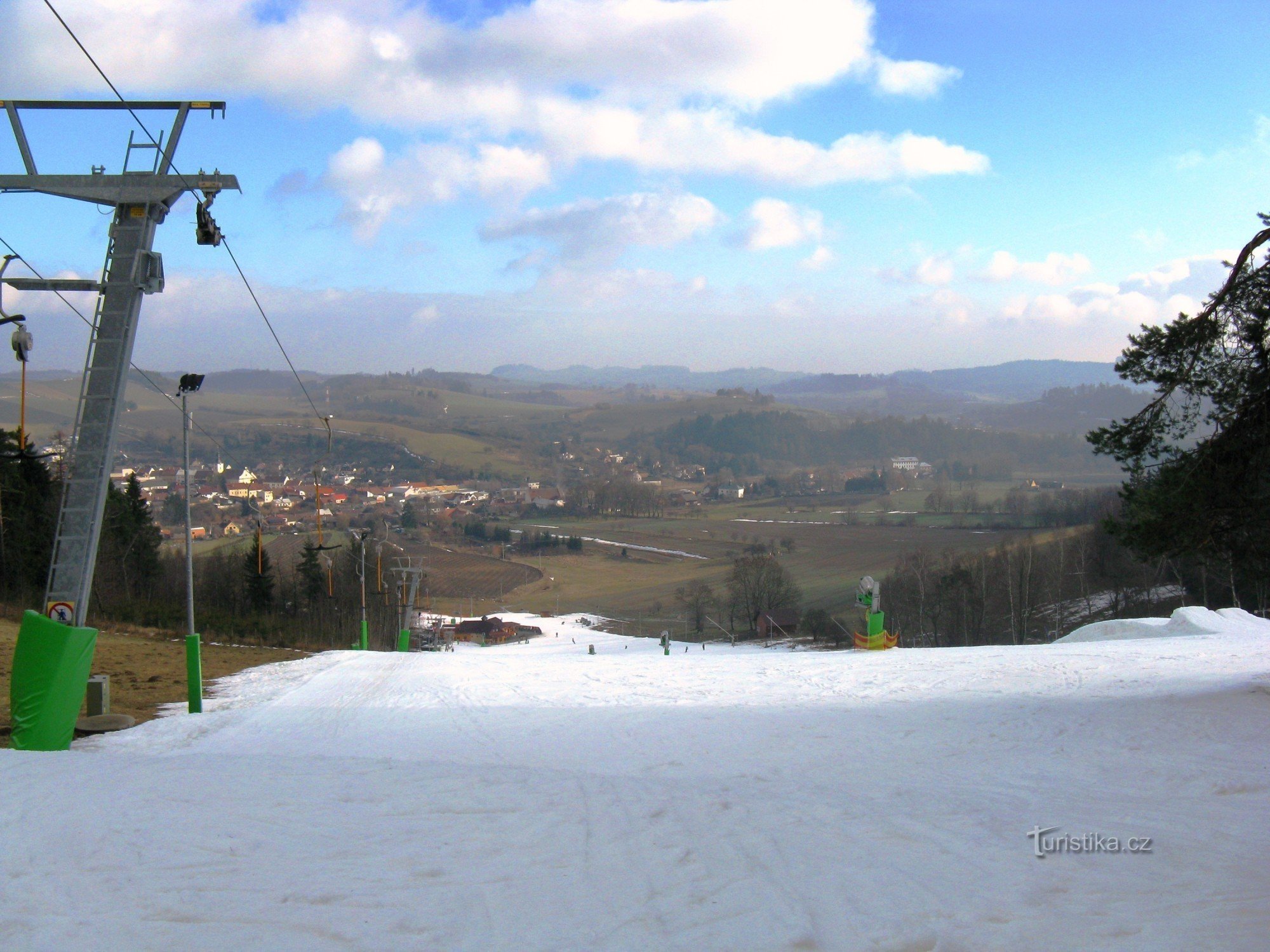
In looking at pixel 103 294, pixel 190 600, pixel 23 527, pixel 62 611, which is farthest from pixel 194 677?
pixel 23 527

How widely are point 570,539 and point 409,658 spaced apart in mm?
71792


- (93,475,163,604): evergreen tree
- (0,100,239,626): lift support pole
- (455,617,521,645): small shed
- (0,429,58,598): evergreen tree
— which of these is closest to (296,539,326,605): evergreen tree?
(93,475,163,604): evergreen tree

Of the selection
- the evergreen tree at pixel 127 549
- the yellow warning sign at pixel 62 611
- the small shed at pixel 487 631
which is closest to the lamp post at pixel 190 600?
the yellow warning sign at pixel 62 611

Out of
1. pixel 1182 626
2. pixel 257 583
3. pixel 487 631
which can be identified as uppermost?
pixel 257 583

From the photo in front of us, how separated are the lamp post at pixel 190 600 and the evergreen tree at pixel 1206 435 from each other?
13417 mm

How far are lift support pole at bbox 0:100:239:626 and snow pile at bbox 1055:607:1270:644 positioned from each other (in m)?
22.7

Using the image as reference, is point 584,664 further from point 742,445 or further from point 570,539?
point 742,445

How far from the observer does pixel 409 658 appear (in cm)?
2250

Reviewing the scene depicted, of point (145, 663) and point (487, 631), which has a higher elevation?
point (145, 663)

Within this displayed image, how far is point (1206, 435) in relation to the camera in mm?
12164

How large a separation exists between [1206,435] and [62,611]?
615 inches

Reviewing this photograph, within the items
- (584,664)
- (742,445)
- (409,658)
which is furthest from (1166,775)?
(742,445)

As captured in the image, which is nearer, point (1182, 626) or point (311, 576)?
point (1182, 626)

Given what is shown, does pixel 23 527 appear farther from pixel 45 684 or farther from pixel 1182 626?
pixel 1182 626
